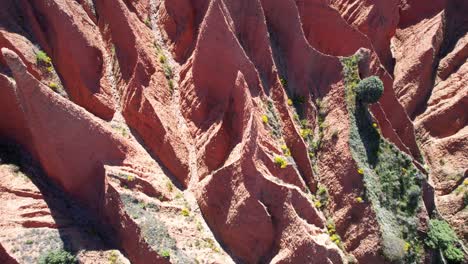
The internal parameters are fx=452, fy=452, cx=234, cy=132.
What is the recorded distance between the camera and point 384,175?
77.7ft

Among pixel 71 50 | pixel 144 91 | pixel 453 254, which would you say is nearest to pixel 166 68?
pixel 144 91

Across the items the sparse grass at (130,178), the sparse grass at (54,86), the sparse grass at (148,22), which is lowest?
the sparse grass at (130,178)

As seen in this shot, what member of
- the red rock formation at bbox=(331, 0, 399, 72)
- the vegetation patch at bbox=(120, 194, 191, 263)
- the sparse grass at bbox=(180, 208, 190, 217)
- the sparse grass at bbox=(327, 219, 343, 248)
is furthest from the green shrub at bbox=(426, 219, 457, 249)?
the vegetation patch at bbox=(120, 194, 191, 263)

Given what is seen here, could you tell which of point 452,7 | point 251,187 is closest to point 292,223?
point 251,187

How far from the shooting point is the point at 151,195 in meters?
21.0

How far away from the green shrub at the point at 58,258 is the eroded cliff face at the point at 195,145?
1.18 feet

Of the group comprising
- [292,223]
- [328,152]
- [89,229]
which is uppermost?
[328,152]

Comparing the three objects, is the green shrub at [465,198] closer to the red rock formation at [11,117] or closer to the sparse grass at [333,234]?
the sparse grass at [333,234]

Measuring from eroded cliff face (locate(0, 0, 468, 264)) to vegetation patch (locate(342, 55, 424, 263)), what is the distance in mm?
78

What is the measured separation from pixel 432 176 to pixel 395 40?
1002 cm

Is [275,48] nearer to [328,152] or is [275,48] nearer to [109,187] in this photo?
[328,152]

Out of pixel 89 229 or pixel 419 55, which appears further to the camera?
pixel 419 55

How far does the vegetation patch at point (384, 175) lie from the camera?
2248 cm

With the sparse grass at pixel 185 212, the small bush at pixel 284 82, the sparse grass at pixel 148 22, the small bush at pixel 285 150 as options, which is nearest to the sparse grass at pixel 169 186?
the sparse grass at pixel 185 212
